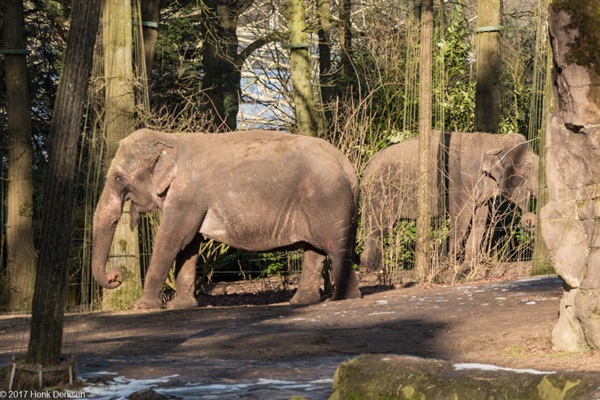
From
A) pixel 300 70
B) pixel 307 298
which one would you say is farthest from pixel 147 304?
pixel 300 70

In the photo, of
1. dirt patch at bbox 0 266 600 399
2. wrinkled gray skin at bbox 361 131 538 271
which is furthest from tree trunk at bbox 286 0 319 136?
dirt patch at bbox 0 266 600 399

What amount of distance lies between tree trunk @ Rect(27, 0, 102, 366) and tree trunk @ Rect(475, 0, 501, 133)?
12.7m

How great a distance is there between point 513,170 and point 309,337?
10860 millimetres

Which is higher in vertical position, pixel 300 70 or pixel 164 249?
pixel 300 70

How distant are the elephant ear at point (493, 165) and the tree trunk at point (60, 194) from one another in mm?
12640

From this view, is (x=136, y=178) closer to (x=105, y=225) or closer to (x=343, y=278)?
(x=105, y=225)

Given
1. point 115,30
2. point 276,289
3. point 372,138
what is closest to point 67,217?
point 115,30

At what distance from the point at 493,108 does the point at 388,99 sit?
6.18 ft

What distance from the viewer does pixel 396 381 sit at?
6.72m

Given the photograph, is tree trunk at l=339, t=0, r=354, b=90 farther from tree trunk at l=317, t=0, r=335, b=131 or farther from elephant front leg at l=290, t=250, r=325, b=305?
elephant front leg at l=290, t=250, r=325, b=305

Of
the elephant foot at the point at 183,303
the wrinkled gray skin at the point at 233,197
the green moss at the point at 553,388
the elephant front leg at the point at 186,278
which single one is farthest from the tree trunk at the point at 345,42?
the green moss at the point at 553,388

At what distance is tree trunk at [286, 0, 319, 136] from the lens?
18.5 meters

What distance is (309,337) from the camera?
11.0 m

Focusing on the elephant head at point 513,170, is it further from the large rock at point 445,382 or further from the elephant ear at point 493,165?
the large rock at point 445,382
